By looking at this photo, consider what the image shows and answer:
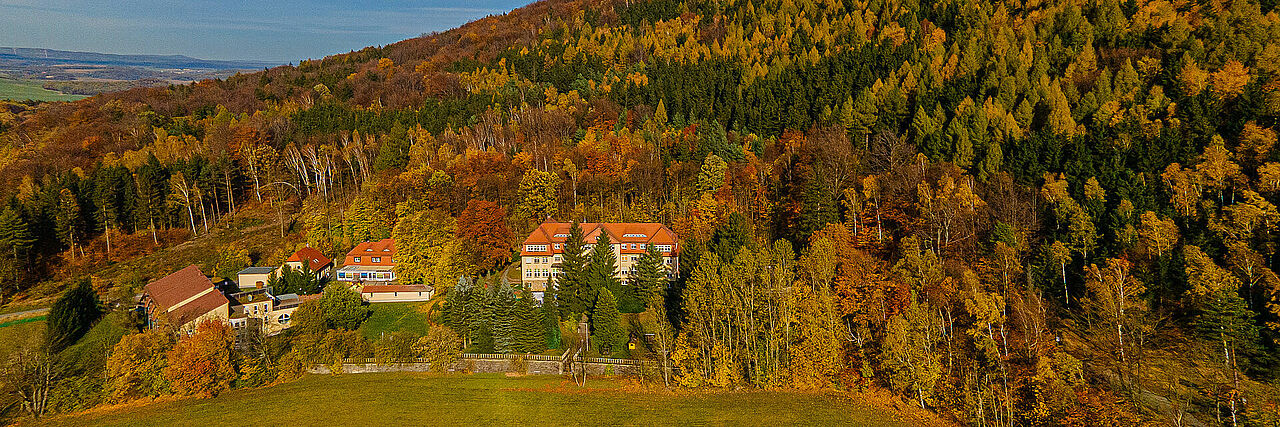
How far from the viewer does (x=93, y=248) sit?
66.8m

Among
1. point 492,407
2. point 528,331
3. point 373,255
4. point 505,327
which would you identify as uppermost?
point 373,255

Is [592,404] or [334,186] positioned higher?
[334,186]

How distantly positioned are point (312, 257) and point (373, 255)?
278 inches

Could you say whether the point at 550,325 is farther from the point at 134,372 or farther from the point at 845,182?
the point at 845,182

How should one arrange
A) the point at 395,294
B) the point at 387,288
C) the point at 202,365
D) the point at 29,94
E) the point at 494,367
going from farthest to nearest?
the point at 29,94
the point at 387,288
the point at 395,294
the point at 494,367
the point at 202,365

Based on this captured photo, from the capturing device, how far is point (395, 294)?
5428 cm

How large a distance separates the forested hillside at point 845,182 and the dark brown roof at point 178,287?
12.6 m

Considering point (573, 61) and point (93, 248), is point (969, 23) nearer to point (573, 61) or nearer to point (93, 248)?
point (573, 61)

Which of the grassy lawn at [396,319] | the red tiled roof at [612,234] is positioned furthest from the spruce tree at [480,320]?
the red tiled roof at [612,234]

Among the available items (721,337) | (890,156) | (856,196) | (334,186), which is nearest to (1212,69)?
(890,156)

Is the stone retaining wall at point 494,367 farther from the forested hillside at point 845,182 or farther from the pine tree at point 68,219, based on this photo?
the pine tree at point 68,219

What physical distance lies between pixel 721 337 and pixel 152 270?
5508cm

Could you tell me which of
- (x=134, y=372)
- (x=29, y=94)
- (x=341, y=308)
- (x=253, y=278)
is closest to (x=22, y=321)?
(x=253, y=278)

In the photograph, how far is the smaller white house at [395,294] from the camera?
5412 cm
